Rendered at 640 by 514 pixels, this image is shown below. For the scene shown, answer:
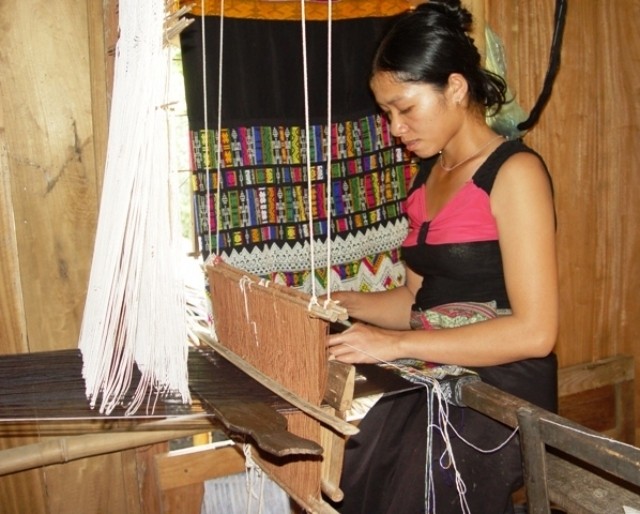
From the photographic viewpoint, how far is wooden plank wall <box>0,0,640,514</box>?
198cm

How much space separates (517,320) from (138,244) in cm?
77

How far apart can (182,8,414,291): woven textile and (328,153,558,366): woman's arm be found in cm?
75

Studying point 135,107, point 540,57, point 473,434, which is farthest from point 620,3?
point 135,107

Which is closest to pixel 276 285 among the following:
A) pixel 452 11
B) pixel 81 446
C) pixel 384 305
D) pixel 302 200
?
pixel 384 305

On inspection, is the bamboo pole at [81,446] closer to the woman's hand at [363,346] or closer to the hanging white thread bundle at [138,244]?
the hanging white thread bundle at [138,244]

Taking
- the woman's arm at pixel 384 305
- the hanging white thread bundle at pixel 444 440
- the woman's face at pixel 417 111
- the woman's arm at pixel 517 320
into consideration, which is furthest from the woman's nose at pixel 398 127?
the hanging white thread bundle at pixel 444 440

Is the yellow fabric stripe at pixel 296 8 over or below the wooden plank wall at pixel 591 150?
over

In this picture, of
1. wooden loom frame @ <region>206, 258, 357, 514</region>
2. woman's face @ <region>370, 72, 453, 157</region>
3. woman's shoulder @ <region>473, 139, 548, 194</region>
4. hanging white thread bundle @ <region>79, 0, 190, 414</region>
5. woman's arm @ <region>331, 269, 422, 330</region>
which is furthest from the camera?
woman's arm @ <region>331, 269, 422, 330</region>

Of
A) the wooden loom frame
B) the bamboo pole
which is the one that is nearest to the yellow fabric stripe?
the wooden loom frame

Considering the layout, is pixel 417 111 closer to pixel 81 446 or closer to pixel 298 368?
pixel 298 368

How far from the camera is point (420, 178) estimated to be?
1.94 metres

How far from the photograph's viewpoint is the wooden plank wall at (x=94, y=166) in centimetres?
198

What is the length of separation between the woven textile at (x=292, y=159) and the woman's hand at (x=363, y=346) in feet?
2.41

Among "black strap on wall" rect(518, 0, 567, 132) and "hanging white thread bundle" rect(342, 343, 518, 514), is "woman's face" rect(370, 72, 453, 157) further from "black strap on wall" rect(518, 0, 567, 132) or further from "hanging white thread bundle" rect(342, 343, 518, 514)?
"hanging white thread bundle" rect(342, 343, 518, 514)
